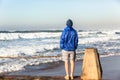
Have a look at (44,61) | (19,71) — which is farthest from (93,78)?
(44,61)

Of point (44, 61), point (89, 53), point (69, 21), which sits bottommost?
point (44, 61)

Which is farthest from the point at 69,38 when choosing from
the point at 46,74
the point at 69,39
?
the point at 46,74

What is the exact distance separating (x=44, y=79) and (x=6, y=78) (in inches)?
48.5

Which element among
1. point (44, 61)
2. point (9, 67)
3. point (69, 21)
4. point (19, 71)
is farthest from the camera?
point (44, 61)

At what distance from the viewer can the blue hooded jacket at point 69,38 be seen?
12.4 meters

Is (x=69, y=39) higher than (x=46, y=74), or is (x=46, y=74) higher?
(x=69, y=39)

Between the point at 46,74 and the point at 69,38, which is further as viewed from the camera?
the point at 46,74

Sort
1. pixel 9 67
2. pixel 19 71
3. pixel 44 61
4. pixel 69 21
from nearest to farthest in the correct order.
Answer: pixel 69 21, pixel 19 71, pixel 9 67, pixel 44 61

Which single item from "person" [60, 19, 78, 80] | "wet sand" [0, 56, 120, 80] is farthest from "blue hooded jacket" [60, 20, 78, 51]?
"wet sand" [0, 56, 120, 80]

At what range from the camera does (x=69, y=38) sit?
12.4 m

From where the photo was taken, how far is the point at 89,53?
1238 centimetres

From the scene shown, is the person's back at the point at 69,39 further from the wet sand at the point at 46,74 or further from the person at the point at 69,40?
the wet sand at the point at 46,74

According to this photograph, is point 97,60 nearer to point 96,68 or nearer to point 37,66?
point 96,68

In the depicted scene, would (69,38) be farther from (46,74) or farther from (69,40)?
(46,74)
